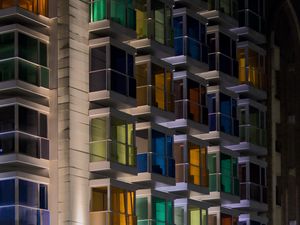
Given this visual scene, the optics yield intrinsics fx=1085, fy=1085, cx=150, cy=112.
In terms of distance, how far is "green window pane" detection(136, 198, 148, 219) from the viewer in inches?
1770

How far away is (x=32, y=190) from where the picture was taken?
131 feet

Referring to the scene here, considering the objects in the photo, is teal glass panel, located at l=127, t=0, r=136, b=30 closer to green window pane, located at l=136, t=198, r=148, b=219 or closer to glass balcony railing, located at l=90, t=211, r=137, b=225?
green window pane, located at l=136, t=198, r=148, b=219

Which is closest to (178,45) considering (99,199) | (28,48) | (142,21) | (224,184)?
(142,21)

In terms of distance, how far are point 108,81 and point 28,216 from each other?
6666 mm

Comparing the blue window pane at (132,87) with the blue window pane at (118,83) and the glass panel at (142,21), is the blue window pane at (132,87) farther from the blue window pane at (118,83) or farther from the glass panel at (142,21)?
the glass panel at (142,21)

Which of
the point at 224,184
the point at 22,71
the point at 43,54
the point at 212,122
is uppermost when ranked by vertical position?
the point at 43,54

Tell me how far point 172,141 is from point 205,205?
4044 mm

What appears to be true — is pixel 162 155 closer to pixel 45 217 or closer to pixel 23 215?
pixel 45 217

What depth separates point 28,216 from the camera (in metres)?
39.3

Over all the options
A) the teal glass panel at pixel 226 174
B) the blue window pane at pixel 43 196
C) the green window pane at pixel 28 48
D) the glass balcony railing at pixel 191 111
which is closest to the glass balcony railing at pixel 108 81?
the green window pane at pixel 28 48

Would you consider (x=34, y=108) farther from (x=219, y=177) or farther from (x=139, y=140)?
(x=219, y=177)

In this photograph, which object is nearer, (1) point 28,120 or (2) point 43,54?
(1) point 28,120

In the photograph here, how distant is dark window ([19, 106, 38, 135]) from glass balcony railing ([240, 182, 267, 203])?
15.6 m

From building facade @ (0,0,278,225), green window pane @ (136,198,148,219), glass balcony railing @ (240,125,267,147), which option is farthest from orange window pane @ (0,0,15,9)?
glass balcony railing @ (240,125,267,147)
